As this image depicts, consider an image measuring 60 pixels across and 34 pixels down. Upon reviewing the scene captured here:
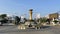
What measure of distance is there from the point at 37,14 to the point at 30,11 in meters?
2.85

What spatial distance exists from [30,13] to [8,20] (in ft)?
230

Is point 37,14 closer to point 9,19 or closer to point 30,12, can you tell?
point 30,12

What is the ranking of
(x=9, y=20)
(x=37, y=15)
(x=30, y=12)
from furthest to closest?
1. (x=9, y=20)
2. (x=30, y=12)
3. (x=37, y=15)

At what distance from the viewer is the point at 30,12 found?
4775 centimetres

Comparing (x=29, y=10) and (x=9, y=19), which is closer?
(x=29, y=10)

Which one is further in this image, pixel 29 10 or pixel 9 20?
pixel 9 20

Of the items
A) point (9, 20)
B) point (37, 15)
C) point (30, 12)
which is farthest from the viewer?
point (9, 20)

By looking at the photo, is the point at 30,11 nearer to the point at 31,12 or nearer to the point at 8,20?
the point at 31,12

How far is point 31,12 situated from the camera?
47.6 m

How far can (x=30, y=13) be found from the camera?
48.4 meters

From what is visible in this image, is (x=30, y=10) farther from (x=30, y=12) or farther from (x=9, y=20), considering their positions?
(x=9, y=20)

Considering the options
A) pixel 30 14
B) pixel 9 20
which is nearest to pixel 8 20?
pixel 9 20

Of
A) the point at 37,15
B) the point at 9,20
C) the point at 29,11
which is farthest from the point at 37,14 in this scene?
the point at 9,20

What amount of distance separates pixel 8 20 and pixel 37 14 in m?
73.5
